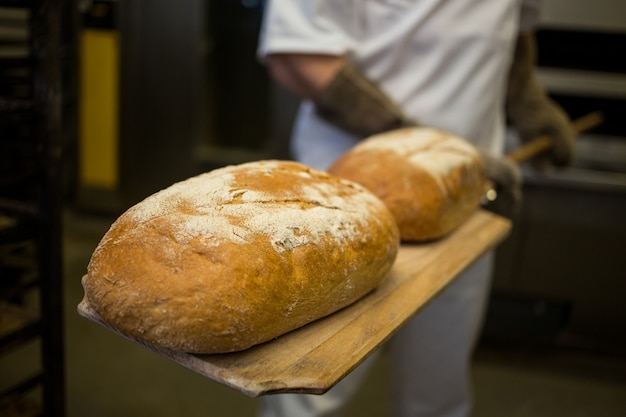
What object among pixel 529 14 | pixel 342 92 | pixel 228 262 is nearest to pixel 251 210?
pixel 228 262

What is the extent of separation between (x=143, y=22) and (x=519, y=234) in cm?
197

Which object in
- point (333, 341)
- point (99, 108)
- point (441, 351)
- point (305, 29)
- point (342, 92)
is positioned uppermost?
point (305, 29)

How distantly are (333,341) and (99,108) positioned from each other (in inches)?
114

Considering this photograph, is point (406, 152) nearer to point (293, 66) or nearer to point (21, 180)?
point (293, 66)

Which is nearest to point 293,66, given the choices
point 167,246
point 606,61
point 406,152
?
point 406,152

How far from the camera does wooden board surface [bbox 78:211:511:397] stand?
756 mm

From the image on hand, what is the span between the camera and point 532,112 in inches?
74.9

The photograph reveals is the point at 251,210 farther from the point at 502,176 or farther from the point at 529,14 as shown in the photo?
the point at 529,14

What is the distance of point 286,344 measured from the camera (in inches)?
33.0

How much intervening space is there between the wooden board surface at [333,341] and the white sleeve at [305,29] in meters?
0.46

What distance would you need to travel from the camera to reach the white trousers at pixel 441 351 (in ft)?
5.58

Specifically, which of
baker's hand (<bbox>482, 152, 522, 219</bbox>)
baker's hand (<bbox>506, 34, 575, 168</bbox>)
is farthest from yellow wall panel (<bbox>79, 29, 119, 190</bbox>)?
baker's hand (<bbox>482, 152, 522, 219</bbox>)

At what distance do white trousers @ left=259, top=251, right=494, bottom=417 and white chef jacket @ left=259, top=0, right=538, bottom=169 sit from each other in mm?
390

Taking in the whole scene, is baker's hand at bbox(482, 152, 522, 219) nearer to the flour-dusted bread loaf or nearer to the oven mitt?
the oven mitt
